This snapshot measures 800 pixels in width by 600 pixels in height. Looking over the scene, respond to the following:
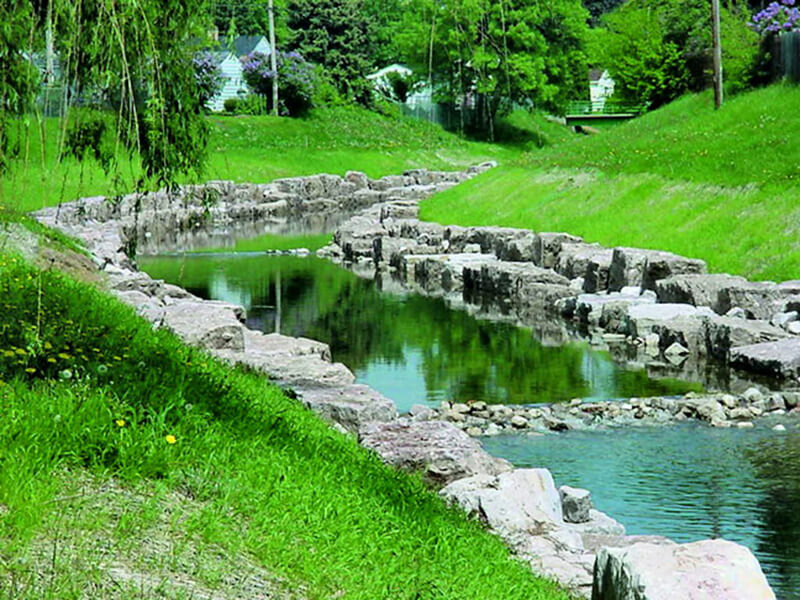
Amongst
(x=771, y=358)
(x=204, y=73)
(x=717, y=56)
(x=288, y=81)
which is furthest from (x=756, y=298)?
(x=288, y=81)

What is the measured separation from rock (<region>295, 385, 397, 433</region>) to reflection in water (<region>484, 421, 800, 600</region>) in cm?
175

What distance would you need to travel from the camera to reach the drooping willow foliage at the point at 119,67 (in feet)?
24.1

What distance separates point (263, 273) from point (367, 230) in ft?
24.0

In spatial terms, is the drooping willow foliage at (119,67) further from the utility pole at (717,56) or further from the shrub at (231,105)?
the shrub at (231,105)

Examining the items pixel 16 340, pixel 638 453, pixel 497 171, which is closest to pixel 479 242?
pixel 497 171

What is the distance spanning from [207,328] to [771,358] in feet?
26.0

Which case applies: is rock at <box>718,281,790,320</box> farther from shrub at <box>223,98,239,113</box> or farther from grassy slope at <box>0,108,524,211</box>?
shrub at <box>223,98,239,113</box>

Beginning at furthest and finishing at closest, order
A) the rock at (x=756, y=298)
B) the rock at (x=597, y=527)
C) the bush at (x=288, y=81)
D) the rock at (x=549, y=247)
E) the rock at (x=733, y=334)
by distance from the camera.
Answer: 1. the bush at (x=288, y=81)
2. the rock at (x=549, y=247)
3. the rock at (x=756, y=298)
4. the rock at (x=733, y=334)
5. the rock at (x=597, y=527)

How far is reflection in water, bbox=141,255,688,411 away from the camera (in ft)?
58.2

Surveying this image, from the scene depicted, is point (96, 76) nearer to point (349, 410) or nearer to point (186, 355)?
point (186, 355)

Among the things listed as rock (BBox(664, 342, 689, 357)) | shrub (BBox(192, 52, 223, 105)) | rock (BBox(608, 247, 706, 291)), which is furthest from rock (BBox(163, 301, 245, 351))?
rock (BBox(608, 247, 706, 291))

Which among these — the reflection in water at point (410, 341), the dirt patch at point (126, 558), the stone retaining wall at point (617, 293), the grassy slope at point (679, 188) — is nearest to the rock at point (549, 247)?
the stone retaining wall at point (617, 293)

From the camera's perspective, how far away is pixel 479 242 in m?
33.8

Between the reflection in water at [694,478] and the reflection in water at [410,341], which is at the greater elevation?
the reflection in water at [694,478]
